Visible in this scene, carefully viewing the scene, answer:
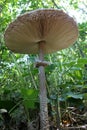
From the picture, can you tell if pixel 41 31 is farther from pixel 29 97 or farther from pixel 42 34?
pixel 29 97

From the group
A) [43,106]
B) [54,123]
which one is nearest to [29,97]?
→ [43,106]

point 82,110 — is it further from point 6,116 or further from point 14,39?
point 14,39

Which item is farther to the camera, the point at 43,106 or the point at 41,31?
the point at 41,31

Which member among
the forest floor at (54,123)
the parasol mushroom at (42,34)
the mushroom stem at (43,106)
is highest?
the parasol mushroom at (42,34)

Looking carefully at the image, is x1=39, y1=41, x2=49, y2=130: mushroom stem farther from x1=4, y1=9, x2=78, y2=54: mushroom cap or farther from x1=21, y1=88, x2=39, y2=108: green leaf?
x1=4, y1=9, x2=78, y2=54: mushroom cap

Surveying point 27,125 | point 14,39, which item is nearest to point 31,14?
point 14,39

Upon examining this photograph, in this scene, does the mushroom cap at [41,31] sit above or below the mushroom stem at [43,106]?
above

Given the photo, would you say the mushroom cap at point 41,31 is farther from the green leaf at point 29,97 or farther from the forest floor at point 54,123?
the forest floor at point 54,123

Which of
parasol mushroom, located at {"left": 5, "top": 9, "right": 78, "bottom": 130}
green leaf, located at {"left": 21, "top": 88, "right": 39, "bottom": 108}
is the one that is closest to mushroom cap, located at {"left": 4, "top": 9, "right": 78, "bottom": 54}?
parasol mushroom, located at {"left": 5, "top": 9, "right": 78, "bottom": 130}

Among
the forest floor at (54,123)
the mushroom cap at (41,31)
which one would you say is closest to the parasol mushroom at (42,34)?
the mushroom cap at (41,31)
